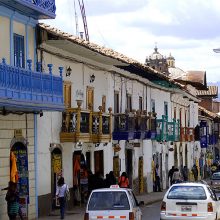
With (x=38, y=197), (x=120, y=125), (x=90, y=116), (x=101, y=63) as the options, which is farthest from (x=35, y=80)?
(x=120, y=125)

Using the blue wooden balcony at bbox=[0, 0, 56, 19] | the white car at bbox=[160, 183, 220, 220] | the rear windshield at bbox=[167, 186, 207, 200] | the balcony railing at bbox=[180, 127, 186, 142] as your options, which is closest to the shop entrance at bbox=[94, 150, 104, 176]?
the blue wooden balcony at bbox=[0, 0, 56, 19]

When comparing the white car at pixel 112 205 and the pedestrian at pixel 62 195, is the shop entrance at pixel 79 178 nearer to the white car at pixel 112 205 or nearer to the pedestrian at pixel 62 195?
the pedestrian at pixel 62 195

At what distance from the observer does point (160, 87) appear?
4556 cm

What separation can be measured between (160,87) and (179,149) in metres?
9.47

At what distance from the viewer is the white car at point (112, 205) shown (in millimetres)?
17609

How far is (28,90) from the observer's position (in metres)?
21.6

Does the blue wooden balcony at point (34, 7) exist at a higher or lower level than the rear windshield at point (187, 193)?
higher

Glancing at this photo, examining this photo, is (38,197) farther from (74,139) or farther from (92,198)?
(92,198)

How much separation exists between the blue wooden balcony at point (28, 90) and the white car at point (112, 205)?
149 inches

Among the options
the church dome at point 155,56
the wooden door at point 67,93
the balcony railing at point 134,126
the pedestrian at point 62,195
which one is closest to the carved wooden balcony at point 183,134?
the balcony railing at point 134,126

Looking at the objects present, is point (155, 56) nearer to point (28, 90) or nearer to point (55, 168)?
point (55, 168)

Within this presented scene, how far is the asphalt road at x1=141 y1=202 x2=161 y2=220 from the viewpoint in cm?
2609

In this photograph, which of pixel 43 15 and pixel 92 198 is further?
pixel 43 15

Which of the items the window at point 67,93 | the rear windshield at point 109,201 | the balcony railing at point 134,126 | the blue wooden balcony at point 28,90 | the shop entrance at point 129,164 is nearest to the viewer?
the rear windshield at point 109,201
